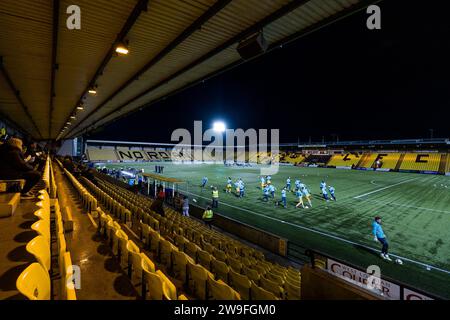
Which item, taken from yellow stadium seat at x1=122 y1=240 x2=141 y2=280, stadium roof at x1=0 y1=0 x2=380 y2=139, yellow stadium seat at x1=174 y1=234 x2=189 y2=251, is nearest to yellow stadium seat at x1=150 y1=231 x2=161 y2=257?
yellow stadium seat at x1=174 y1=234 x2=189 y2=251

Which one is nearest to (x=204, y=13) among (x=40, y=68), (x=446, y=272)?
(x=40, y=68)

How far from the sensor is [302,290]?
409cm

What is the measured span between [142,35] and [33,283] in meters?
7.10

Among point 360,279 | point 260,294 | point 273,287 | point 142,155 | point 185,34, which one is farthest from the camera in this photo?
point 142,155

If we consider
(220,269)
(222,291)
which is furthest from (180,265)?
(222,291)

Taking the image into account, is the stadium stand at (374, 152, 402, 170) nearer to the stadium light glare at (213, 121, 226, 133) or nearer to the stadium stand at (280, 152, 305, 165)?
the stadium stand at (280, 152, 305, 165)

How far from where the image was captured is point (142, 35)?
7086 millimetres

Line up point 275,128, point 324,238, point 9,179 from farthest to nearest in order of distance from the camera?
point 275,128, point 324,238, point 9,179

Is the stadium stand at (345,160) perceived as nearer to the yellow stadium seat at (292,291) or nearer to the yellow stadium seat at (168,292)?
the yellow stadium seat at (292,291)

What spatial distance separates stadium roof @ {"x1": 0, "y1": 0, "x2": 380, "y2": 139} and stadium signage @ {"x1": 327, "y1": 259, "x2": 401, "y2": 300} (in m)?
5.74

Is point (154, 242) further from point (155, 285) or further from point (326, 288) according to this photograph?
point (326, 288)

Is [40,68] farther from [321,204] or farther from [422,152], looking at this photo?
[422,152]
